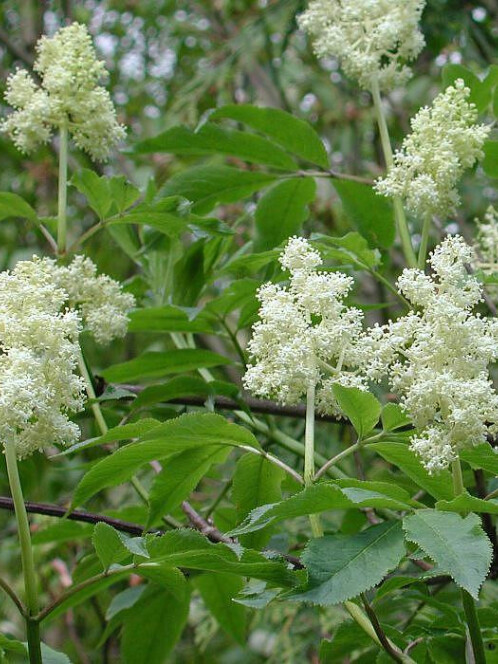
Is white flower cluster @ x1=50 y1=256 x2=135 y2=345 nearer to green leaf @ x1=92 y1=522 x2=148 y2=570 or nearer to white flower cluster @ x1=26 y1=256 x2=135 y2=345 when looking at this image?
white flower cluster @ x1=26 y1=256 x2=135 y2=345

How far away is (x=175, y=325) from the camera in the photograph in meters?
1.82

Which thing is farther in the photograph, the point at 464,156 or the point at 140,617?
the point at 140,617

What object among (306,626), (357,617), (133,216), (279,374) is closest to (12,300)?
(279,374)

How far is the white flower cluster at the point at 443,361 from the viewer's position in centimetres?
109

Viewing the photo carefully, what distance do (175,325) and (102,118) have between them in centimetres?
41

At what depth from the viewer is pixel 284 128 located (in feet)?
5.99

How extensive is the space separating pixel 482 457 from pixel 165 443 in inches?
15.8

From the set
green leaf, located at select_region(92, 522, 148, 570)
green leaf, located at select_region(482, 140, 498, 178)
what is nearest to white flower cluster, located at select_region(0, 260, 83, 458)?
green leaf, located at select_region(92, 522, 148, 570)

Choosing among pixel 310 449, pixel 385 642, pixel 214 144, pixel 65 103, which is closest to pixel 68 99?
pixel 65 103

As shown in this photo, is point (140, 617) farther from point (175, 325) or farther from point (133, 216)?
A: point (133, 216)

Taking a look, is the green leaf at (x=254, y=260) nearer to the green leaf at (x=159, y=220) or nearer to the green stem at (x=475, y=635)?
the green leaf at (x=159, y=220)

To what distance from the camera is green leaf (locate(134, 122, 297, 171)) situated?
1.81m

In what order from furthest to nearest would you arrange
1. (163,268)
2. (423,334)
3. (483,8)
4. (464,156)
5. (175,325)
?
(483,8) → (163,268) → (175,325) → (464,156) → (423,334)

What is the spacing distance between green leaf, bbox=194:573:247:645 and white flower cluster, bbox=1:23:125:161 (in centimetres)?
86
